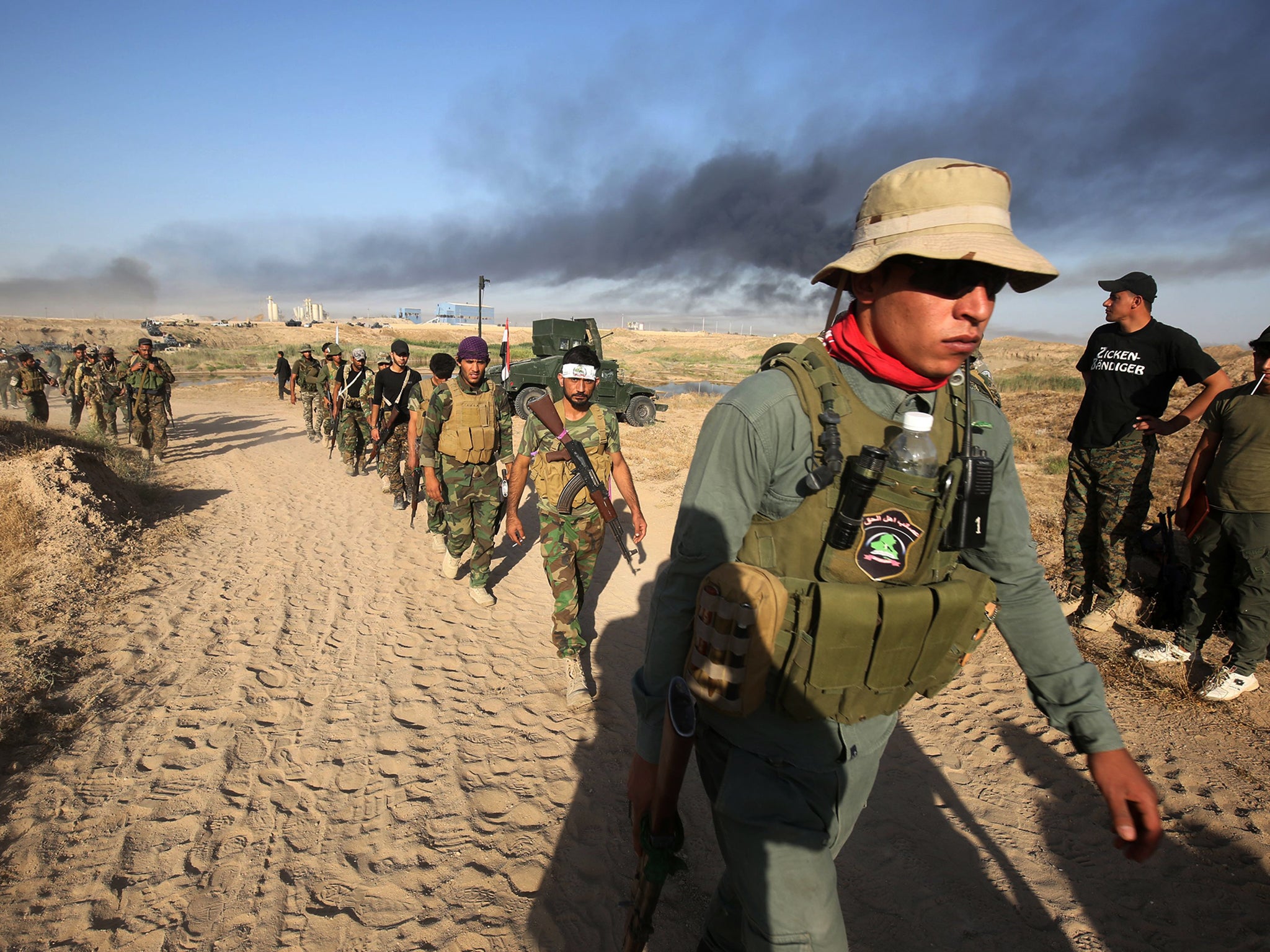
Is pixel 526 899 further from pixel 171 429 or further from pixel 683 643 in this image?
pixel 171 429

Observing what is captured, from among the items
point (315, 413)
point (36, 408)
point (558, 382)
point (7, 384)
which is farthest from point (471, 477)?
point (7, 384)

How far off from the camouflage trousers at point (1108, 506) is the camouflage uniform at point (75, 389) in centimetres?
1524

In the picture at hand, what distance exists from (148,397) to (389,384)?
464 centimetres

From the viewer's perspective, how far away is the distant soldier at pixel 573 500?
3812 mm

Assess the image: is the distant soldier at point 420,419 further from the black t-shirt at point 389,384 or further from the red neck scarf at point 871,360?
the red neck scarf at point 871,360

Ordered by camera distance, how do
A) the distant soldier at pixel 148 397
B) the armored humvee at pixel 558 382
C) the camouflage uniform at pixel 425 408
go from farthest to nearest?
1. the armored humvee at pixel 558 382
2. the distant soldier at pixel 148 397
3. the camouflage uniform at pixel 425 408

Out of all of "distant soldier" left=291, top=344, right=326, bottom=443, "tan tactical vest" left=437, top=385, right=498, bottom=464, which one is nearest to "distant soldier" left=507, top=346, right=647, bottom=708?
"tan tactical vest" left=437, top=385, right=498, bottom=464

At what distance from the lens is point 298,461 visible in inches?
411

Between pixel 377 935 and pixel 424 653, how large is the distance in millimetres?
2202

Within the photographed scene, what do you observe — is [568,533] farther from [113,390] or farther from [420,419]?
[113,390]

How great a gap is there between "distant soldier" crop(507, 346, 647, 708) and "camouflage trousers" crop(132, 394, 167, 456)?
8430 millimetres

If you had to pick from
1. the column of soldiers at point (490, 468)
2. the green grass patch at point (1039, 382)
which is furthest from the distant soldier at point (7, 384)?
the green grass patch at point (1039, 382)

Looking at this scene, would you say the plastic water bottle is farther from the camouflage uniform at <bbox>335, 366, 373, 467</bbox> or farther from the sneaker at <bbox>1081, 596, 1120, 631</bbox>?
the camouflage uniform at <bbox>335, 366, 373, 467</bbox>

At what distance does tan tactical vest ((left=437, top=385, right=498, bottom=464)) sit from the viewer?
4.91 metres
